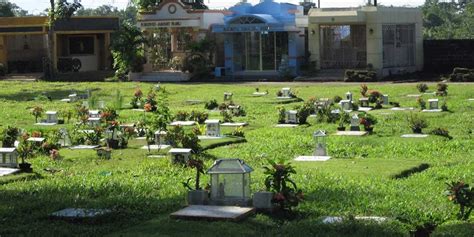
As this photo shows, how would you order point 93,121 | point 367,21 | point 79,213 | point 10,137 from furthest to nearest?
point 367,21 → point 93,121 → point 10,137 → point 79,213

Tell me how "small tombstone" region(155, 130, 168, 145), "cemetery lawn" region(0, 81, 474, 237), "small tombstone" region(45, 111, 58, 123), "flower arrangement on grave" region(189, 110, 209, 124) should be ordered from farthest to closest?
"small tombstone" region(45, 111, 58, 123), "flower arrangement on grave" region(189, 110, 209, 124), "small tombstone" region(155, 130, 168, 145), "cemetery lawn" region(0, 81, 474, 237)

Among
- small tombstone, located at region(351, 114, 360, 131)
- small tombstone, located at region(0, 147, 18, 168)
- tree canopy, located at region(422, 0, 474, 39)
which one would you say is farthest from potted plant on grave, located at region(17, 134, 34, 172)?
tree canopy, located at region(422, 0, 474, 39)

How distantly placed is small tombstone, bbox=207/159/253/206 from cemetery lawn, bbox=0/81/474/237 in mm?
565

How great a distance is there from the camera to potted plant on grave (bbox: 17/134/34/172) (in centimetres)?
1662

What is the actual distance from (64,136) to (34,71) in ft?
120

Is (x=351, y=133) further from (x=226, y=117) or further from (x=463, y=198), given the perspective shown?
(x=463, y=198)

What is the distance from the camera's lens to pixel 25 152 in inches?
724

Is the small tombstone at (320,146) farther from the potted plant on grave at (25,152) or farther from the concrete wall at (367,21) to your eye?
the concrete wall at (367,21)

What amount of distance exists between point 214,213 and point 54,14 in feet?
131

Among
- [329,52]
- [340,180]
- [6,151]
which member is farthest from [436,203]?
[329,52]

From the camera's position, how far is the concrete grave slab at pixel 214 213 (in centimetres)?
1172

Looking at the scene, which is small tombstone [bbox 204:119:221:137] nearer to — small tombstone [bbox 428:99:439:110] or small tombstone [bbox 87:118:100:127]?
small tombstone [bbox 87:118:100:127]

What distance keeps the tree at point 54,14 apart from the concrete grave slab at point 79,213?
3831cm

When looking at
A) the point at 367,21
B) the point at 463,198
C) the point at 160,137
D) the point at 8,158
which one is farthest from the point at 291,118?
the point at 367,21
